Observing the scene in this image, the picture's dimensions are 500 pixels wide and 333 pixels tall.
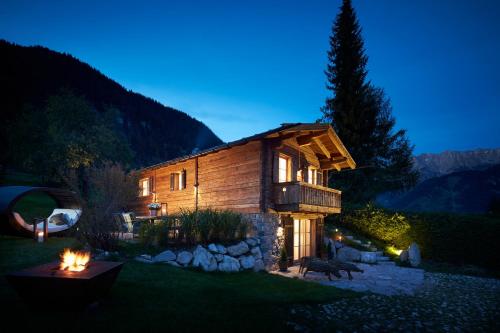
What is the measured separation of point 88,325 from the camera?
4.44 metres

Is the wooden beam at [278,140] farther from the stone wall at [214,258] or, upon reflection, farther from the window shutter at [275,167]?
the stone wall at [214,258]

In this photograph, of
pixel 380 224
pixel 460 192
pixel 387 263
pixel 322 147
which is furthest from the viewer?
pixel 460 192

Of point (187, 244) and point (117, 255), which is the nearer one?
point (117, 255)

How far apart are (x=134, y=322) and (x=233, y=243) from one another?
21.9 feet

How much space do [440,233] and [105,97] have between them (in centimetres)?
7720

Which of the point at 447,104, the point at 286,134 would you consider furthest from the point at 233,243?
the point at 447,104

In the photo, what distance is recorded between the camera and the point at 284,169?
563 inches

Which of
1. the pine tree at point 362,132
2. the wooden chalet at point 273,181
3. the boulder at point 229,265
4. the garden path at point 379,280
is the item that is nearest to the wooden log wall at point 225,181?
the wooden chalet at point 273,181

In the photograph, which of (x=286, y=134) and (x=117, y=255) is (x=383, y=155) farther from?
(x=117, y=255)

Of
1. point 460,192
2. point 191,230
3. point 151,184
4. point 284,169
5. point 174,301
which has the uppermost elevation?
point 284,169

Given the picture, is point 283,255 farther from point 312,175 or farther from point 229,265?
point 312,175

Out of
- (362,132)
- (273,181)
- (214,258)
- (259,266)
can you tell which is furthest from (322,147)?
Answer: (362,132)

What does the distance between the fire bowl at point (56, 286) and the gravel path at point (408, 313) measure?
3335 mm

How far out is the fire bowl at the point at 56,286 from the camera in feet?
15.0
